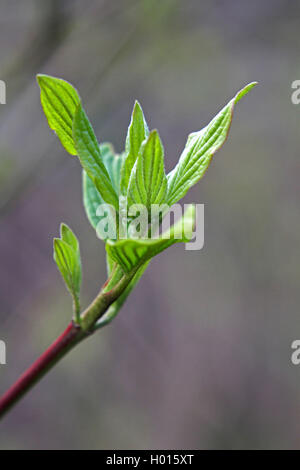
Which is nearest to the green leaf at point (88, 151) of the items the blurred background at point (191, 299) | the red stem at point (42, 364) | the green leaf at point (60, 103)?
the green leaf at point (60, 103)

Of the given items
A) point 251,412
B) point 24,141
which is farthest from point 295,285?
point 24,141

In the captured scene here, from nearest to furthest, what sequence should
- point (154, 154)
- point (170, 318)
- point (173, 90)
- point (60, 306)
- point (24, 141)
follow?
point (154, 154) < point (24, 141) < point (60, 306) < point (173, 90) < point (170, 318)

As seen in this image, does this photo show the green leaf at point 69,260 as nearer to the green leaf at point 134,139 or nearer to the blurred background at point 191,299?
the green leaf at point 134,139

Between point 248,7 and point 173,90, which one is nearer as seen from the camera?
point 248,7

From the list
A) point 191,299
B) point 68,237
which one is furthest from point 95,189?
point 191,299

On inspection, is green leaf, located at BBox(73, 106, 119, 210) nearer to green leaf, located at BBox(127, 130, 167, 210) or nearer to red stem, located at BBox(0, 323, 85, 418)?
green leaf, located at BBox(127, 130, 167, 210)

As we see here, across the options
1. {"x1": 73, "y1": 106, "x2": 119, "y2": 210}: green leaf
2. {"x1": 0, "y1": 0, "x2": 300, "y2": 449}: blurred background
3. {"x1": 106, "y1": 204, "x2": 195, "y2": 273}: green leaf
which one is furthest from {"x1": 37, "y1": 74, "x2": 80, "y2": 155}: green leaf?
{"x1": 0, "y1": 0, "x2": 300, "y2": 449}: blurred background

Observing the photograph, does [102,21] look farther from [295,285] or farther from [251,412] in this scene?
[251,412]
